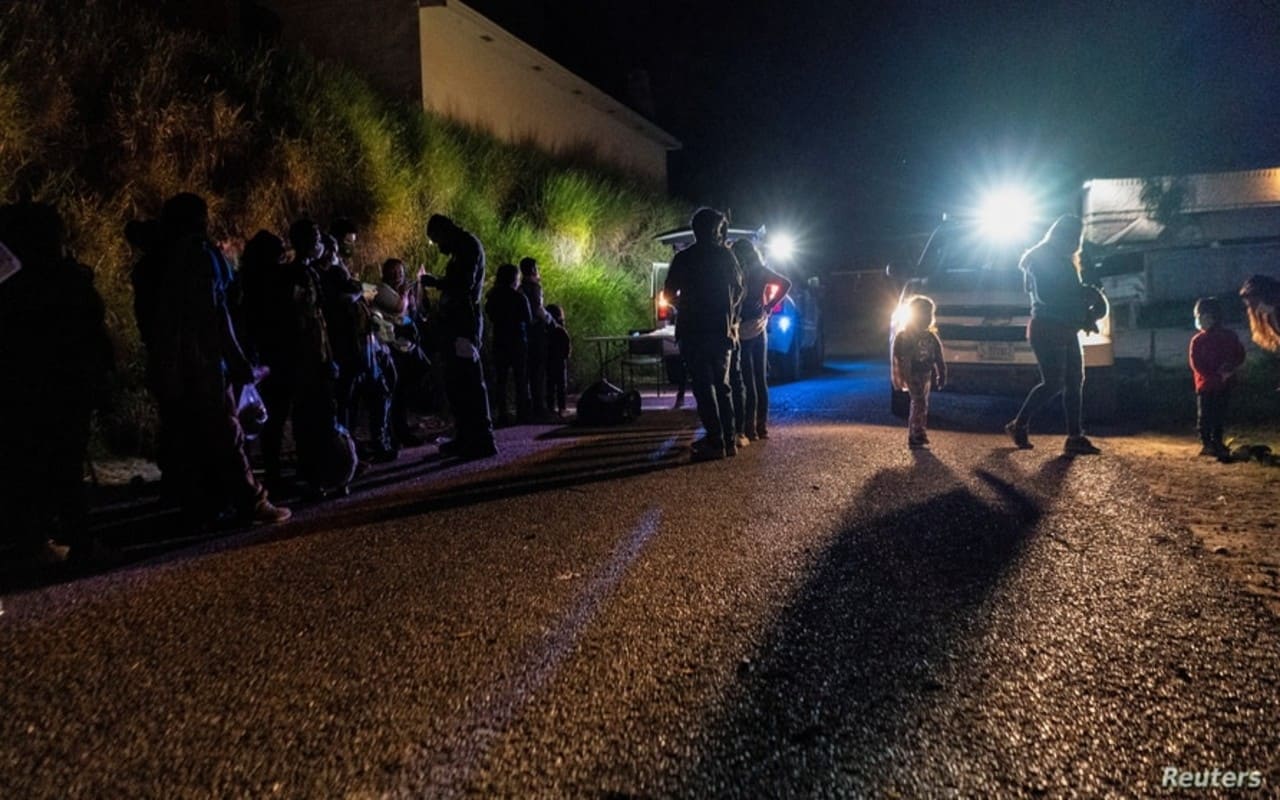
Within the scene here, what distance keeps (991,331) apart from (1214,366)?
109 inches

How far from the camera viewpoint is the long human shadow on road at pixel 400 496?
514 cm

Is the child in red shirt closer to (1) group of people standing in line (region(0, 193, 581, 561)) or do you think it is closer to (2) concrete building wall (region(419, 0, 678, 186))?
(1) group of people standing in line (region(0, 193, 581, 561))

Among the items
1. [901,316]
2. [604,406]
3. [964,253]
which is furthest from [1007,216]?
[604,406]

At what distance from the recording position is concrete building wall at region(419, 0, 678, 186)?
59.2ft

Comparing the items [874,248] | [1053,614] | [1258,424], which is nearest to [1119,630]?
[1053,614]

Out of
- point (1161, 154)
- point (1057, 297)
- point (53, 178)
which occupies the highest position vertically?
point (1161, 154)

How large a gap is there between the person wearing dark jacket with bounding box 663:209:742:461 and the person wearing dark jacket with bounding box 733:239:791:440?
0.65m

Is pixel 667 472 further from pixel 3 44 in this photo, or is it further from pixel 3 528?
pixel 3 44

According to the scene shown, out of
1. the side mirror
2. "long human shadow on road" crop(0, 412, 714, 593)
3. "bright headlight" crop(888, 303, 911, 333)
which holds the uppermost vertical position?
the side mirror

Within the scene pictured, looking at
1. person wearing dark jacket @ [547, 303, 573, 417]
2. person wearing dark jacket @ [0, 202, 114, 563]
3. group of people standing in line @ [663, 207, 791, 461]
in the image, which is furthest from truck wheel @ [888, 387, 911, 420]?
person wearing dark jacket @ [0, 202, 114, 563]

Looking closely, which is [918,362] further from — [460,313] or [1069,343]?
[460,313]

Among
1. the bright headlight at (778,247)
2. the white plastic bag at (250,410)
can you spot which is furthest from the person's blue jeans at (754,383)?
the bright headlight at (778,247)

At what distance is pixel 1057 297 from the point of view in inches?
309

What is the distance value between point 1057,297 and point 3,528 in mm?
7890
